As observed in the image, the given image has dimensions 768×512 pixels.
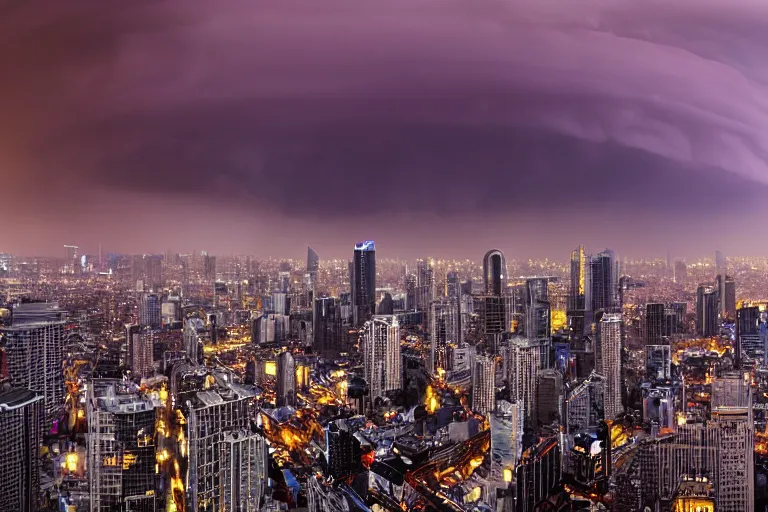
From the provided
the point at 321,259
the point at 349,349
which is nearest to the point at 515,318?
the point at 349,349

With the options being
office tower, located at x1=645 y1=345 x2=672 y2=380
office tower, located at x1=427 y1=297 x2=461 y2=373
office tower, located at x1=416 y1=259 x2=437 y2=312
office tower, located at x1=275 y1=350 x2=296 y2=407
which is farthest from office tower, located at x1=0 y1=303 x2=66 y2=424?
office tower, located at x1=645 y1=345 x2=672 y2=380

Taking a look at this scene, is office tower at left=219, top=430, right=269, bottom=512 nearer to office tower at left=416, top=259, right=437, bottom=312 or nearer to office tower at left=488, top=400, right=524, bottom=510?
office tower at left=488, top=400, right=524, bottom=510

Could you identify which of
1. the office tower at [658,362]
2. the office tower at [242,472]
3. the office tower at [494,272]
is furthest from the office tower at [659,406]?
the office tower at [242,472]

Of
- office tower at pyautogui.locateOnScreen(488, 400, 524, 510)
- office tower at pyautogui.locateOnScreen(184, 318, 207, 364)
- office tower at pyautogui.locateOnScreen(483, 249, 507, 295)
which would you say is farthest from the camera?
office tower at pyautogui.locateOnScreen(184, 318, 207, 364)

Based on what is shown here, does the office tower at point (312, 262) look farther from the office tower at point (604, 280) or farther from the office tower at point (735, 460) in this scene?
the office tower at point (735, 460)

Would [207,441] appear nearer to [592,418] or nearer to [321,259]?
[321,259]

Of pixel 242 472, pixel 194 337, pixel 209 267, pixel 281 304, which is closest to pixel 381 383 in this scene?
pixel 281 304
